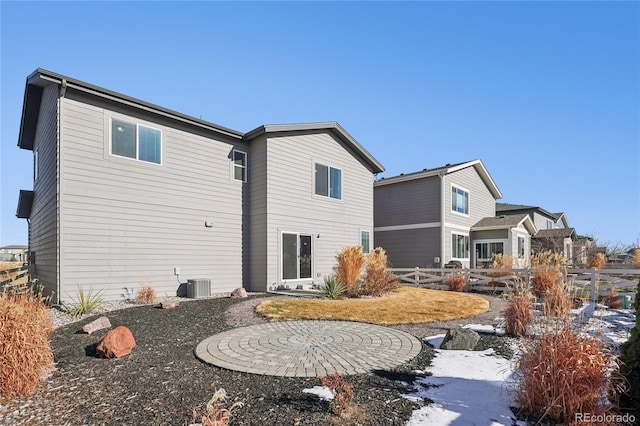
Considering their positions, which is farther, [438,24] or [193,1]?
[438,24]

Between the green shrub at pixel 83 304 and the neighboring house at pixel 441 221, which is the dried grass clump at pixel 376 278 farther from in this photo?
the neighboring house at pixel 441 221

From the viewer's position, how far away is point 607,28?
865 centimetres

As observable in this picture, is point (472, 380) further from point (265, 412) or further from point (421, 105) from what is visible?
point (421, 105)

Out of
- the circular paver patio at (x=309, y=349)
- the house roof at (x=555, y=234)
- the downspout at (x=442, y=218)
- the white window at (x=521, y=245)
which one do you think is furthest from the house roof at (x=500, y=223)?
the circular paver patio at (x=309, y=349)

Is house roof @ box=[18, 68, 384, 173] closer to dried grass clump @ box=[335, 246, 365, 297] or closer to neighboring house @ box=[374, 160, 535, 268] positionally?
neighboring house @ box=[374, 160, 535, 268]

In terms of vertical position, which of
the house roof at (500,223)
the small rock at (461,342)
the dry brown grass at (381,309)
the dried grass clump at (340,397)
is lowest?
the dry brown grass at (381,309)

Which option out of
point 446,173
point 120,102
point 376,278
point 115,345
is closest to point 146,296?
point 115,345

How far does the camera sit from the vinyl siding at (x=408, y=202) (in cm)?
1933

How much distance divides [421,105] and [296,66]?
5.68 metres

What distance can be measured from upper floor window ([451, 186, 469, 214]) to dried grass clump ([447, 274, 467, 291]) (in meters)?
6.15

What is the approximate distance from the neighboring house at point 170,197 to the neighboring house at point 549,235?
20098 mm

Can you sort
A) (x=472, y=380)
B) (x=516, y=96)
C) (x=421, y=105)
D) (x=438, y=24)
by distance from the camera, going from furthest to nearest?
(x=421, y=105)
(x=516, y=96)
(x=438, y=24)
(x=472, y=380)

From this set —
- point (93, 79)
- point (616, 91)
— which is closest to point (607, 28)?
point (616, 91)

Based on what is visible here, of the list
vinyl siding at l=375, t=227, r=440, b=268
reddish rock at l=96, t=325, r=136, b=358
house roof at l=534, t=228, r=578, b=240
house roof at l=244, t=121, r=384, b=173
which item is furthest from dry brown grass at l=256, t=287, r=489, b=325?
house roof at l=534, t=228, r=578, b=240
